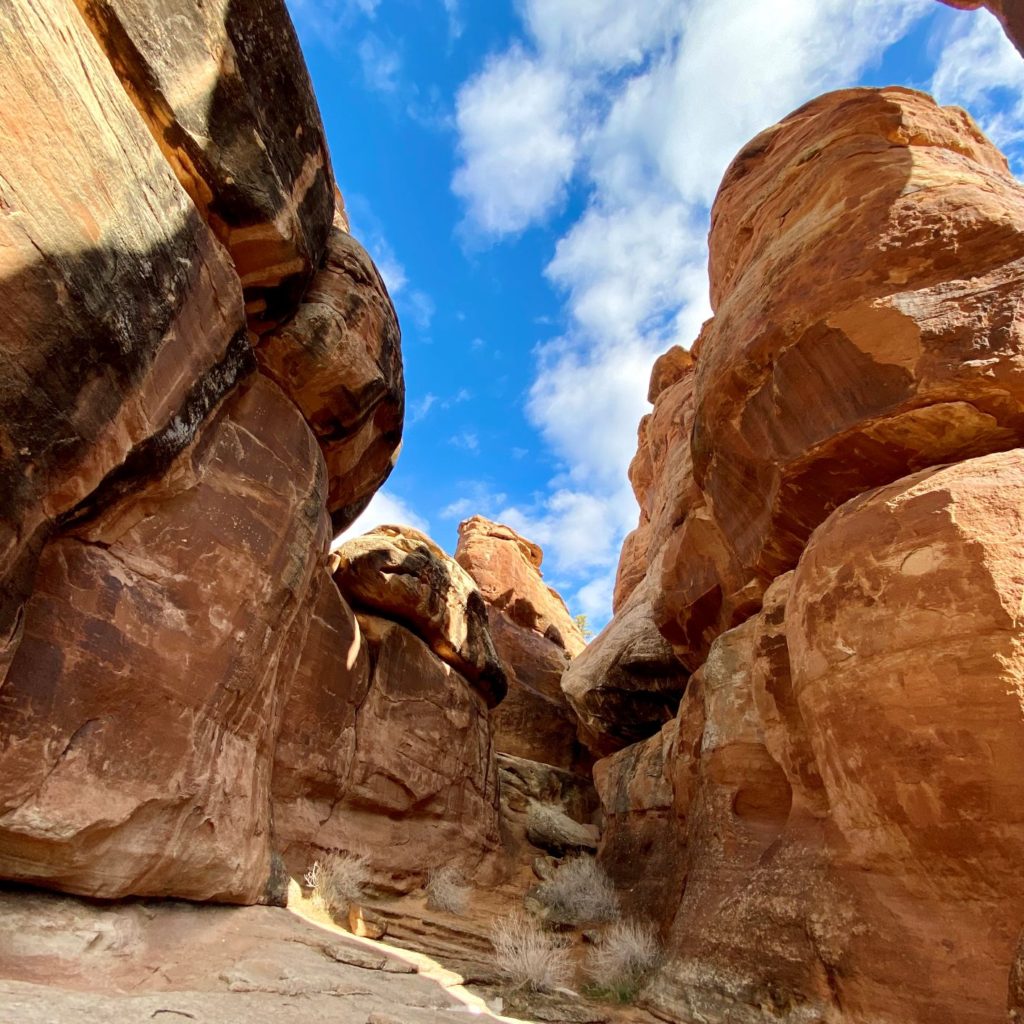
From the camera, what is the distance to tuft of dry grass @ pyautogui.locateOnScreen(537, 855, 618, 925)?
10516 mm

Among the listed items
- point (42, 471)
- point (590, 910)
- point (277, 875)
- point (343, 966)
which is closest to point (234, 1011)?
point (343, 966)

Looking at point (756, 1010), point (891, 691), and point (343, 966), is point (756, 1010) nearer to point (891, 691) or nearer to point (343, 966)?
point (891, 691)

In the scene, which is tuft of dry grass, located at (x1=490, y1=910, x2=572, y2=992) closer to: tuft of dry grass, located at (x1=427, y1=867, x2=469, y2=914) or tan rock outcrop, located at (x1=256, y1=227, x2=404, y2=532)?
tuft of dry grass, located at (x1=427, y1=867, x2=469, y2=914)

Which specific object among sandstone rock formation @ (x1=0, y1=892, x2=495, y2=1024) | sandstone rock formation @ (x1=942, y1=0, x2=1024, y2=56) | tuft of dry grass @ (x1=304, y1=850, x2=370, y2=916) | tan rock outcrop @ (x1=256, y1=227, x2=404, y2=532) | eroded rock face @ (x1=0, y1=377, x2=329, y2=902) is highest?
sandstone rock formation @ (x1=942, y1=0, x2=1024, y2=56)

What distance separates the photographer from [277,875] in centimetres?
784

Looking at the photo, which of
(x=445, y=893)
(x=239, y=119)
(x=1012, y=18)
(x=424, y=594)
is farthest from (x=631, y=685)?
(x=1012, y=18)

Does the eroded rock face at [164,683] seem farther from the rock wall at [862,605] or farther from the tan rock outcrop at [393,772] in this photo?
the rock wall at [862,605]

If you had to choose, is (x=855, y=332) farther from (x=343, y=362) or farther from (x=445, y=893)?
(x=445, y=893)

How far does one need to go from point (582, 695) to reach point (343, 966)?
Answer: 9.60m

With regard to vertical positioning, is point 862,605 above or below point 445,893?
above

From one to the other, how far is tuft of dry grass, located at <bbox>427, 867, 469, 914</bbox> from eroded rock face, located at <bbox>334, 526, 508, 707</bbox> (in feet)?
14.6

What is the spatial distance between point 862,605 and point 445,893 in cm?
848

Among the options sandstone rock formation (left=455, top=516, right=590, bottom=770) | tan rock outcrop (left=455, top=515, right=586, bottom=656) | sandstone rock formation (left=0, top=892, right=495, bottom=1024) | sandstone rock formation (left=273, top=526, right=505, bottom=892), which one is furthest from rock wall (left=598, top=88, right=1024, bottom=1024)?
tan rock outcrop (left=455, top=515, right=586, bottom=656)

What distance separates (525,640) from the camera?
24734 millimetres
